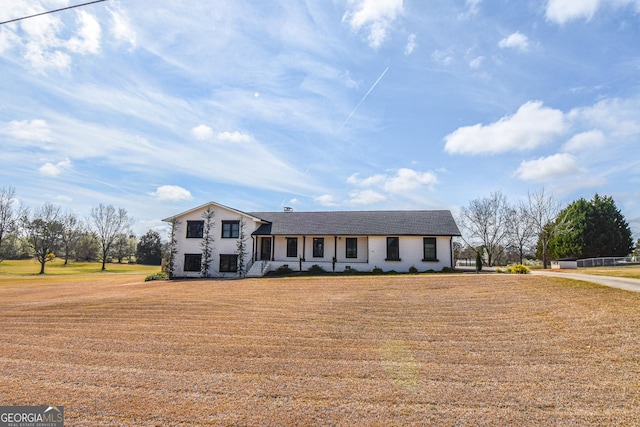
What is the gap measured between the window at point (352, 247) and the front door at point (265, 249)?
6567 millimetres

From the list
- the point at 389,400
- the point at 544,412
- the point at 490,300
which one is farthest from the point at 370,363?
the point at 490,300

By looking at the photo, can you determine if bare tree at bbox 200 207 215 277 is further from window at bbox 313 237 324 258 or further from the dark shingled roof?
window at bbox 313 237 324 258

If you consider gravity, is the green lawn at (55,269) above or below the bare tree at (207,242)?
below

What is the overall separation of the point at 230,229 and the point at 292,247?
17.4 feet

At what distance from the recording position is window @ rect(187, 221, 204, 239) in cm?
2939

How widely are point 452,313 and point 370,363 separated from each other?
5657 millimetres

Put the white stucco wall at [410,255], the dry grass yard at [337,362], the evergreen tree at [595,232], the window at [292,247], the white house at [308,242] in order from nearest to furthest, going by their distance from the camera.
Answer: the dry grass yard at [337,362] < the white stucco wall at [410,255] < the white house at [308,242] < the window at [292,247] < the evergreen tree at [595,232]

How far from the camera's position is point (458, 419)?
4.88 meters

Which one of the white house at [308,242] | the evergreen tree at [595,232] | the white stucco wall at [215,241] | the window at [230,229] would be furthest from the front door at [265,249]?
the evergreen tree at [595,232]

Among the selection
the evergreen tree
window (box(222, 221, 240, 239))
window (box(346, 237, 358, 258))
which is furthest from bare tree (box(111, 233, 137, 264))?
the evergreen tree

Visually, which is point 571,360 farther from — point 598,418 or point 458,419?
point 458,419

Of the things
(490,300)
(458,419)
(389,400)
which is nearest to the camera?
(458,419)

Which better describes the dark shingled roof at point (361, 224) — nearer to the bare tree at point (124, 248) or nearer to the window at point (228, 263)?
the window at point (228, 263)

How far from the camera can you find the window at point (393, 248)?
27.6m
